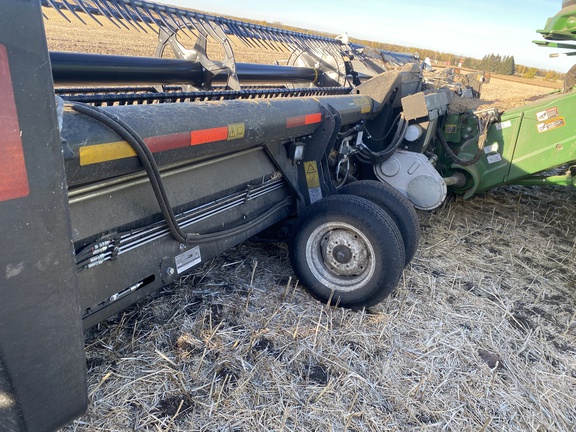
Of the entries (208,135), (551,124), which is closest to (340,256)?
(208,135)

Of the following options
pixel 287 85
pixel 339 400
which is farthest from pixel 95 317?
pixel 287 85

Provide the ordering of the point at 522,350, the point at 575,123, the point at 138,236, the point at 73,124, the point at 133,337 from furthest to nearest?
1. the point at 575,123
2. the point at 522,350
3. the point at 133,337
4. the point at 138,236
5. the point at 73,124

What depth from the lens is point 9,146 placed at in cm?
105

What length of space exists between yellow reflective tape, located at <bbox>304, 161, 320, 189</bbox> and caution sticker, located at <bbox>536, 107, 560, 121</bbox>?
96.4 inches

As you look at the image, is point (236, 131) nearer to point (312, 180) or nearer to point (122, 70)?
point (312, 180)

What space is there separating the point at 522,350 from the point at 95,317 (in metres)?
2.26

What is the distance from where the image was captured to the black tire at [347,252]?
256 centimetres

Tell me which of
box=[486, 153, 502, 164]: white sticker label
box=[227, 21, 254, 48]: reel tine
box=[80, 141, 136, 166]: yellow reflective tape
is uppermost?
box=[227, 21, 254, 48]: reel tine

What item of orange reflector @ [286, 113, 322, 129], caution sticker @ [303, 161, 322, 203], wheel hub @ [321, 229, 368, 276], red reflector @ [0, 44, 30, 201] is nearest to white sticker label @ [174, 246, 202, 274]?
wheel hub @ [321, 229, 368, 276]

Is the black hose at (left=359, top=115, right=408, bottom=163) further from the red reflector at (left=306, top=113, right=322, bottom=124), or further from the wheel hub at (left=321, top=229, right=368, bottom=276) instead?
the wheel hub at (left=321, top=229, right=368, bottom=276)

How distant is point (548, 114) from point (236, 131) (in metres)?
3.26

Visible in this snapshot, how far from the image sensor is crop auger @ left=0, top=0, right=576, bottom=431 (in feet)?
3.72

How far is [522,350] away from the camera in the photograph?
2600 millimetres

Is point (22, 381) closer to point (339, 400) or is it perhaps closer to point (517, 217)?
point (339, 400)
